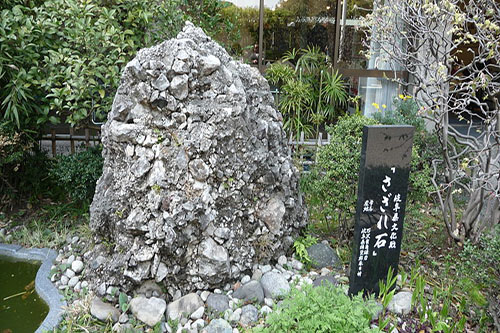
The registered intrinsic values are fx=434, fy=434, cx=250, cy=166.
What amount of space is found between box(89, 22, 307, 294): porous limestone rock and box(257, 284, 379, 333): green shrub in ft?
3.12

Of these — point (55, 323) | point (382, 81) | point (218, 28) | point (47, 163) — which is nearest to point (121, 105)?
point (55, 323)

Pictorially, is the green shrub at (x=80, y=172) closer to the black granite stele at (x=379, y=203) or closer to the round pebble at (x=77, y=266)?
the round pebble at (x=77, y=266)

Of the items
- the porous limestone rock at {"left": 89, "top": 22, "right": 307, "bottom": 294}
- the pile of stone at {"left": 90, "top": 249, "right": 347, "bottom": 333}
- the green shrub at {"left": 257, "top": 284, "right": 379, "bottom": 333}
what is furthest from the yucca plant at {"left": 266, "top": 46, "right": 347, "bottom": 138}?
the green shrub at {"left": 257, "top": 284, "right": 379, "bottom": 333}

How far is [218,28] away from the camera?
6.81 metres

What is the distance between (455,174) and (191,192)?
9.51ft

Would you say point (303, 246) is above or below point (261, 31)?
below

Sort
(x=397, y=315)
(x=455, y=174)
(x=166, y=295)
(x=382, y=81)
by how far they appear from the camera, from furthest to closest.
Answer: (x=382, y=81), (x=455, y=174), (x=166, y=295), (x=397, y=315)

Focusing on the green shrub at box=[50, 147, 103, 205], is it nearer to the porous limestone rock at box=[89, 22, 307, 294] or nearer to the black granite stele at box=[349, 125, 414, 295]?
the porous limestone rock at box=[89, 22, 307, 294]

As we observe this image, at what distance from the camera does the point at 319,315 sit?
2883 mm

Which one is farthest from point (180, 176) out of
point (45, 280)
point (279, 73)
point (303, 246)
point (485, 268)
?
point (279, 73)

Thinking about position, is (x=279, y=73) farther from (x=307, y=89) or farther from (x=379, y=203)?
(x=379, y=203)

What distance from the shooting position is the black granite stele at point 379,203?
353cm

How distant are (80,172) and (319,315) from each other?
11.9ft

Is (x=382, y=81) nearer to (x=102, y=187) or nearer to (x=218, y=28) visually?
(x=218, y=28)
